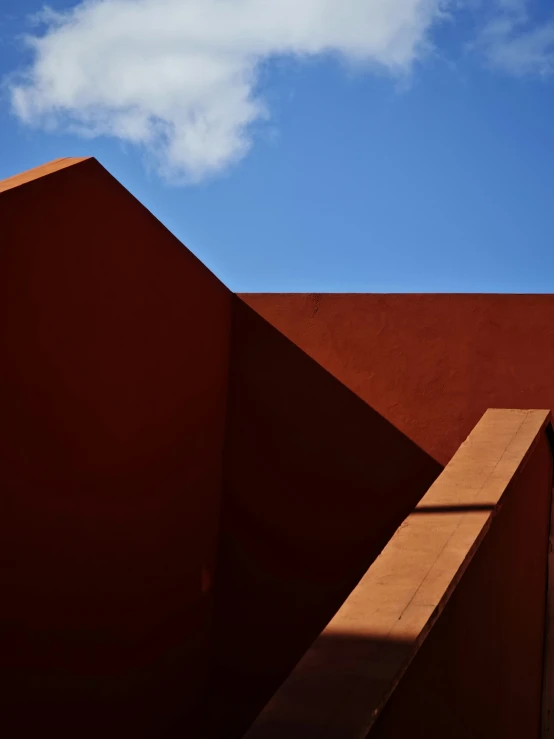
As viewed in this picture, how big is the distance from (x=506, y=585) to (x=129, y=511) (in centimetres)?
217

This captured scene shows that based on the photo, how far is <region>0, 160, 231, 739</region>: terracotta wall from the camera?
A: 3.71 metres

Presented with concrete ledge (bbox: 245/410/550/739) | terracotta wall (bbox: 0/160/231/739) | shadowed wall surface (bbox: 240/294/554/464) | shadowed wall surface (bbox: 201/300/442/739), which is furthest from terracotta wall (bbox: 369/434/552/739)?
terracotta wall (bbox: 0/160/231/739)

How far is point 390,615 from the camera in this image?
2.48 metres

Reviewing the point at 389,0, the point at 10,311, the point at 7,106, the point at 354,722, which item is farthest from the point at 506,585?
the point at 7,106

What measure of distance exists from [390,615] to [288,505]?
137 inches

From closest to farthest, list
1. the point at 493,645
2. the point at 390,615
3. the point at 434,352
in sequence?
the point at 390,615 < the point at 493,645 < the point at 434,352

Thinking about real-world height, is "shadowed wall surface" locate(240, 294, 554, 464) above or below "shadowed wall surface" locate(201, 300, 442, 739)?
above

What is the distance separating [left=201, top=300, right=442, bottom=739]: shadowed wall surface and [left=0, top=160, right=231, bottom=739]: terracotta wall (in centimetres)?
23

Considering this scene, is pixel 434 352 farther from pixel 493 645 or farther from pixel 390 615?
pixel 390 615

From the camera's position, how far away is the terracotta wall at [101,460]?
371 centimetres

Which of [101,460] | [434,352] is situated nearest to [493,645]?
[101,460]

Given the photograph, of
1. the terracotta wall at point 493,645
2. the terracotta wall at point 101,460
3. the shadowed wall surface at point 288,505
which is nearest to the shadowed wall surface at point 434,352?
the shadowed wall surface at point 288,505

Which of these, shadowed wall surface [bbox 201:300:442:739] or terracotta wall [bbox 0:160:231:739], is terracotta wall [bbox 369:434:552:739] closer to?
shadowed wall surface [bbox 201:300:442:739]

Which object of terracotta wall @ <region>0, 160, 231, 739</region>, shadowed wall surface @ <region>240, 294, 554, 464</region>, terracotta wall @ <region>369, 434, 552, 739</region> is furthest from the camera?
shadowed wall surface @ <region>240, 294, 554, 464</region>
